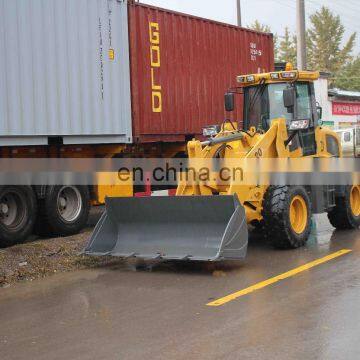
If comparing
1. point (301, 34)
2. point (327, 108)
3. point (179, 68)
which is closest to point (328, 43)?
point (327, 108)

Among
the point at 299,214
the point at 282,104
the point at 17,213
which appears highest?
the point at 282,104

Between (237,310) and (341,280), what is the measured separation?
1648 mm

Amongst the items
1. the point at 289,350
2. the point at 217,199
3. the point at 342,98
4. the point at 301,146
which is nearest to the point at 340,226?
the point at 301,146

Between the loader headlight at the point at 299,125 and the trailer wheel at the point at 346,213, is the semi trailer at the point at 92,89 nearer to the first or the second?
the loader headlight at the point at 299,125

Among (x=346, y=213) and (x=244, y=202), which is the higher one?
(x=244, y=202)

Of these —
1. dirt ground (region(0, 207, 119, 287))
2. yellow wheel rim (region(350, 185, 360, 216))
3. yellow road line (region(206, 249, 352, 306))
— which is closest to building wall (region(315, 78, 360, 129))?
yellow wheel rim (region(350, 185, 360, 216))

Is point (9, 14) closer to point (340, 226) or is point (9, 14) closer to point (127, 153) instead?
point (127, 153)

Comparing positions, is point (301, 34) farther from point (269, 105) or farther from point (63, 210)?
point (63, 210)

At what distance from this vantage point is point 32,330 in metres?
5.54

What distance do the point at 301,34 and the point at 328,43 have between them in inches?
1722

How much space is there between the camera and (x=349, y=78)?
5694 cm

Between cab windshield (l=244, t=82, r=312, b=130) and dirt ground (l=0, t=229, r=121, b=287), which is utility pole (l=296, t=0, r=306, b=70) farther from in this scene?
dirt ground (l=0, t=229, r=121, b=287)

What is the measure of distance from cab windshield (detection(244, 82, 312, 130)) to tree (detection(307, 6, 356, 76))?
2126 inches

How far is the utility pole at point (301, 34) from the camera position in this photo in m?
20.4
